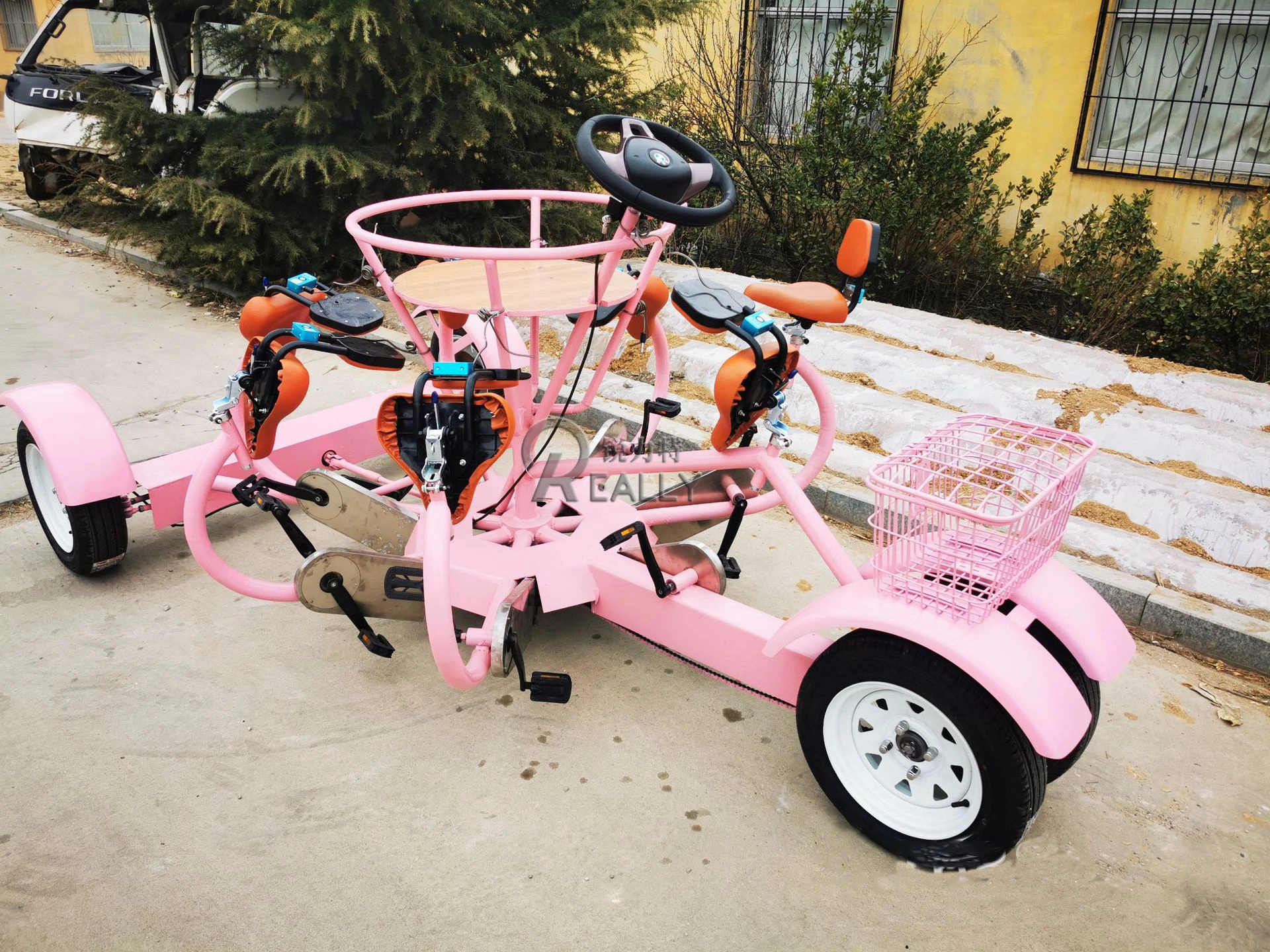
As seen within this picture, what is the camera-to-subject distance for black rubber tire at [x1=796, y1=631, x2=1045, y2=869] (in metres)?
1.88

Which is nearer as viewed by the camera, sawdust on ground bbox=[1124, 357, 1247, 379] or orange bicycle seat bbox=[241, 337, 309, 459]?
orange bicycle seat bbox=[241, 337, 309, 459]

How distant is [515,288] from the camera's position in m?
2.72

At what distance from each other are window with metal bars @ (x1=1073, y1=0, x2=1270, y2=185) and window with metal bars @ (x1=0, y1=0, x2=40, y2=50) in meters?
18.7

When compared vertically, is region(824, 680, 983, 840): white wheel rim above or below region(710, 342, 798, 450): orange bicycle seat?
below

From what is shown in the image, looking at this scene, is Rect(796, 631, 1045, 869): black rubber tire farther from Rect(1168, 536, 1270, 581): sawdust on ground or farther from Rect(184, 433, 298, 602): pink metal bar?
Rect(1168, 536, 1270, 581): sawdust on ground

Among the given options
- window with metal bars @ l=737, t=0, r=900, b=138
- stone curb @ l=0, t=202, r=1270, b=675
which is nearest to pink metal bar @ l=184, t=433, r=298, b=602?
stone curb @ l=0, t=202, r=1270, b=675

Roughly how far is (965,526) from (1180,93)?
17.1 ft

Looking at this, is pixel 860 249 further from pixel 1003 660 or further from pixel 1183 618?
pixel 1183 618

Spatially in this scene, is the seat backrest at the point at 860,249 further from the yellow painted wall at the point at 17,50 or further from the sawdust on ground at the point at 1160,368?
the yellow painted wall at the point at 17,50

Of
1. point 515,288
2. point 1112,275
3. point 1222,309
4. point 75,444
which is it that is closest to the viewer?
point 515,288

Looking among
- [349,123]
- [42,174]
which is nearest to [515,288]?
[349,123]

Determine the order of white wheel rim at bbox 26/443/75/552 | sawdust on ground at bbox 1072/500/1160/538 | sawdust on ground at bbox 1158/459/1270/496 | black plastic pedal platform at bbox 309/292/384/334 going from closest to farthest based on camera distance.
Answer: black plastic pedal platform at bbox 309/292/384/334, white wheel rim at bbox 26/443/75/552, sawdust on ground at bbox 1072/500/1160/538, sawdust on ground at bbox 1158/459/1270/496

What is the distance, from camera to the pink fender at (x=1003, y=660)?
1.82 meters

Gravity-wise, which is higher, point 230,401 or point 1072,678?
point 230,401
